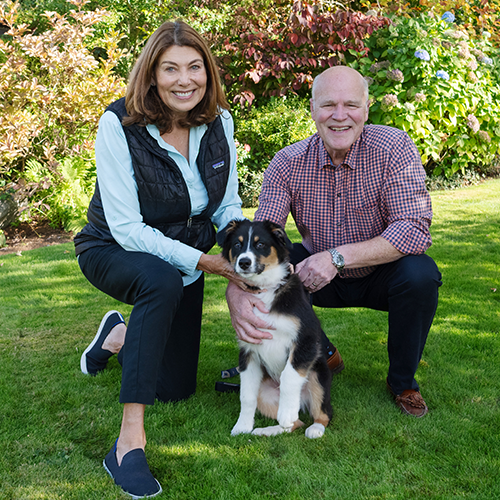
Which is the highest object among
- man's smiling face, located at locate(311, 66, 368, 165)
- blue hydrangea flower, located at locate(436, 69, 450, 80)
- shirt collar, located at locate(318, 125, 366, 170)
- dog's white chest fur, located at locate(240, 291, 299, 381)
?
blue hydrangea flower, located at locate(436, 69, 450, 80)

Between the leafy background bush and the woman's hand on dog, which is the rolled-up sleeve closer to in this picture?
the woman's hand on dog

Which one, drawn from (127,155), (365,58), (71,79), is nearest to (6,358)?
(127,155)

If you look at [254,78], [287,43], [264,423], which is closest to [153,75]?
[264,423]

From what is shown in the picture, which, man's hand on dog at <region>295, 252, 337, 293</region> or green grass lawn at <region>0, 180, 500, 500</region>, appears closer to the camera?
green grass lawn at <region>0, 180, 500, 500</region>

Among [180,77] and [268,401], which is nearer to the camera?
[180,77]

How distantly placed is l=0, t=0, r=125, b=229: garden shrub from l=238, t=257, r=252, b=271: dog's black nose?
5330mm

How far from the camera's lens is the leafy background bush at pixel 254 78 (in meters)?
7.29

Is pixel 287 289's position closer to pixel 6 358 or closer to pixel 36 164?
pixel 6 358

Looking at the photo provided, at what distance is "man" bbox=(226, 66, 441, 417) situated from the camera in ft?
9.05

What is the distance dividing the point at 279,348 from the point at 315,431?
1.52 feet

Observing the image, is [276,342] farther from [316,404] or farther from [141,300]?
[141,300]

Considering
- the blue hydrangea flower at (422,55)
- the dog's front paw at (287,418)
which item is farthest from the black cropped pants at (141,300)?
the blue hydrangea flower at (422,55)

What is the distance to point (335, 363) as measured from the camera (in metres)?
3.31

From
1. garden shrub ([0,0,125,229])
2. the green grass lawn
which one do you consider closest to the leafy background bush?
garden shrub ([0,0,125,229])
